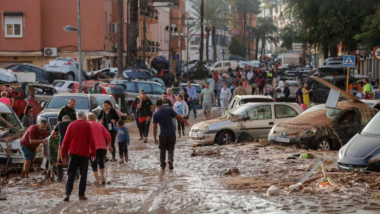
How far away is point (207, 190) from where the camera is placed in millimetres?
12797

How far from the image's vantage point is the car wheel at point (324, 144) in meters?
18.5

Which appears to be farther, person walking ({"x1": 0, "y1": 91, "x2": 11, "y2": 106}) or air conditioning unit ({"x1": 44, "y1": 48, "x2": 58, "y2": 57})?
air conditioning unit ({"x1": 44, "y1": 48, "x2": 58, "y2": 57})

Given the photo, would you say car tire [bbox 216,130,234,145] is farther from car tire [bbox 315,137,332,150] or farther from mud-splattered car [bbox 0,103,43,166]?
mud-splattered car [bbox 0,103,43,166]

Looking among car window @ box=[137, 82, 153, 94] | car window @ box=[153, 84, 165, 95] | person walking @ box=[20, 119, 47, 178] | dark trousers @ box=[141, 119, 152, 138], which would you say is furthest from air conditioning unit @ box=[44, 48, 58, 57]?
person walking @ box=[20, 119, 47, 178]

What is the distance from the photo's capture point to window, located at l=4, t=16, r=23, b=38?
5288 cm

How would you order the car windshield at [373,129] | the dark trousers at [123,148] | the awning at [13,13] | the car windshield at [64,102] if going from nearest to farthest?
the car windshield at [373,129], the dark trousers at [123,148], the car windshield at [64,102], the awning at [13,13]

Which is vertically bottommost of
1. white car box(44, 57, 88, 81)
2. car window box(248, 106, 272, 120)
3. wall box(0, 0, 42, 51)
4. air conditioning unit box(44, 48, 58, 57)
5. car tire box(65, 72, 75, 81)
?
car window box(248, 106, 272, 120)

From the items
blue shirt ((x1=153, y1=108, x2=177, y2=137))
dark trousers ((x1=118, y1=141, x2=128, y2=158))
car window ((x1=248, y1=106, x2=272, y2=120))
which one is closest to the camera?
blue shirt ((x1=153, y1=108, x2=177, y2=137))

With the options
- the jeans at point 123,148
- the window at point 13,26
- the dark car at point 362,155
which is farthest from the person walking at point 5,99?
the window at point 13,26

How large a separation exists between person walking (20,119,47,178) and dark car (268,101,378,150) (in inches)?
262

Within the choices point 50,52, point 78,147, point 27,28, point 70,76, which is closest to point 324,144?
point 78,147

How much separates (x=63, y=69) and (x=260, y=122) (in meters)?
25.3

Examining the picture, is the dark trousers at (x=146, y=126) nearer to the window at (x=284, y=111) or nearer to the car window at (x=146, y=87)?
the window at (x=284, y=111)

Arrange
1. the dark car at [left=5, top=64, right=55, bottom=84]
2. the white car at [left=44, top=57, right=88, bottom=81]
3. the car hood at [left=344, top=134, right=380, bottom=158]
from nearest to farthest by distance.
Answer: the car hood at [left=344, top=134, right=380, bottom=158] < the dark car at [left=5, top=64, right=55, bottom=84] < the white car at [left=44, top=57, right=88, bottom=81]
